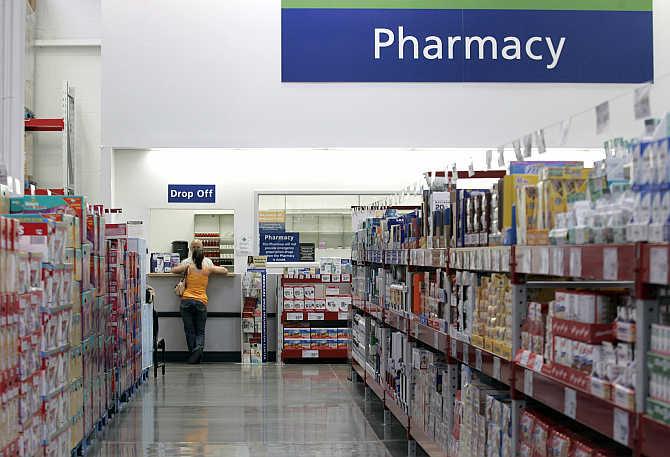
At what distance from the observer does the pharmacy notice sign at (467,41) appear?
46.3 ft

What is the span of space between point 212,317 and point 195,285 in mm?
792

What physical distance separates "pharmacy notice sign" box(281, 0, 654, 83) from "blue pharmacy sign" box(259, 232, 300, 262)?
240 cm

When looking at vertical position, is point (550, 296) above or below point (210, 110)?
below

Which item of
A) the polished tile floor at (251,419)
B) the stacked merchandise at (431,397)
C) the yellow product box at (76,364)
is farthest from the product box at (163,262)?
the stacked merchandise at (431,397)

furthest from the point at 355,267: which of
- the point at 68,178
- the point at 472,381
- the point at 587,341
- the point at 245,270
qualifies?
the point at 587,341

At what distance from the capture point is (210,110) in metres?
14.1

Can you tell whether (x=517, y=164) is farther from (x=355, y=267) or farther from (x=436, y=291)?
(x=355, y=267)

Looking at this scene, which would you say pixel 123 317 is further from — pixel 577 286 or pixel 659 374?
pixel 659 374

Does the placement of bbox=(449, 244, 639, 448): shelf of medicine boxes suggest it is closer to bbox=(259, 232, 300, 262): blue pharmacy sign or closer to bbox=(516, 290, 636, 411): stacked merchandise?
bbox=(516, 290, 636, 411): stacked merchandise

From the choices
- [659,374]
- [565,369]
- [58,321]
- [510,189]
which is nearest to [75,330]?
[58,321]

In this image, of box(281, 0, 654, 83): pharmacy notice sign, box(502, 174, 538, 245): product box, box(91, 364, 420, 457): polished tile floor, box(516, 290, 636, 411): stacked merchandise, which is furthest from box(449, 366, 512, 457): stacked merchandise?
box(281, 0, 654, 83): pharmacy notice sign

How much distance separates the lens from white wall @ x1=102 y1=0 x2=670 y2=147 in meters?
14.0

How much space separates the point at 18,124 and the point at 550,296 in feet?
23.9

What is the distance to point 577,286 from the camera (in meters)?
4.62
